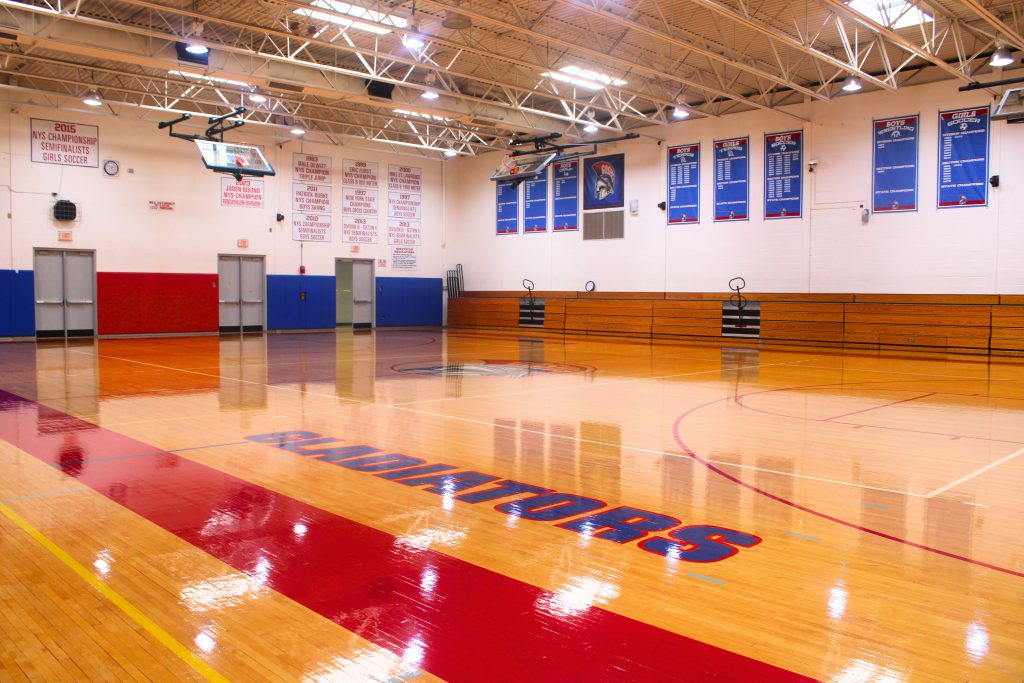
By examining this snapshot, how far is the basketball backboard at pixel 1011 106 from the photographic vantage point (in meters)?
13.1

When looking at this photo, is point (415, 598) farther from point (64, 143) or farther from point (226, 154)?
point (64, 143)

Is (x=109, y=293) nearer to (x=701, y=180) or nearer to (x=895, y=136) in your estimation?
(x=701, y=180)

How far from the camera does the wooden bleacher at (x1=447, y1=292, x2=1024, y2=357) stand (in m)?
14.4

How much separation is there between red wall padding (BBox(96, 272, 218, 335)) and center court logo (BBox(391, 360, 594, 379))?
9790 mm

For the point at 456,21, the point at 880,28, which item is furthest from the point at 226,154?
the point at 880,28

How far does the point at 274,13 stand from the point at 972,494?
12428 millimetres

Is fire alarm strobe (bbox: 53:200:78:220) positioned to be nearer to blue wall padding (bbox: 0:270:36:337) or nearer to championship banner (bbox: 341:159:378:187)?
Answer: blue wall padding (bbox: 0:270:36:337)

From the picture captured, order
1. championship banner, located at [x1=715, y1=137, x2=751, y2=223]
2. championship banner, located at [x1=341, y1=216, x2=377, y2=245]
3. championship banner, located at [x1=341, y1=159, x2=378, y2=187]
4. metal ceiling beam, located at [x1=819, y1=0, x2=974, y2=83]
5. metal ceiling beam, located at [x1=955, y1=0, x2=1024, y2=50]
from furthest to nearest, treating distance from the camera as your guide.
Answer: championship banner, located at [x1=341, y1=216, x2=377, y2=245] < championship banner, located at [x1=341, y1=159, x2=378, y2=187] < championship banner, located at [x1=715, y1=137, x2=751, y2=223] < metal ceiling beam, located at [x1=819, y1=0, x2=974, y2=83] < metal ceiling beam, located at [x1=955, y1=0, x2=1024, y2=50]

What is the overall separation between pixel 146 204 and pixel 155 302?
2.39 m

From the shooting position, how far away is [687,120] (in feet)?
61.6

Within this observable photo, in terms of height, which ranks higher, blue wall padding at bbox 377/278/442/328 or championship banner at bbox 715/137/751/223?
championship banner at bbox 715/137/751/223

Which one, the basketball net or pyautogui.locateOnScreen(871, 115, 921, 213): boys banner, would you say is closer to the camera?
pyautogui.locateOnScreen(871, 115, 921, 213): boys banner

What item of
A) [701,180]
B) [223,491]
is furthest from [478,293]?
[223,491]

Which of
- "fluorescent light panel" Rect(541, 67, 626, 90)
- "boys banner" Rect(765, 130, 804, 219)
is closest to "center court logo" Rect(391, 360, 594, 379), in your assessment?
"fluorescent light panel" Rect(541, 67, 626, 90)
